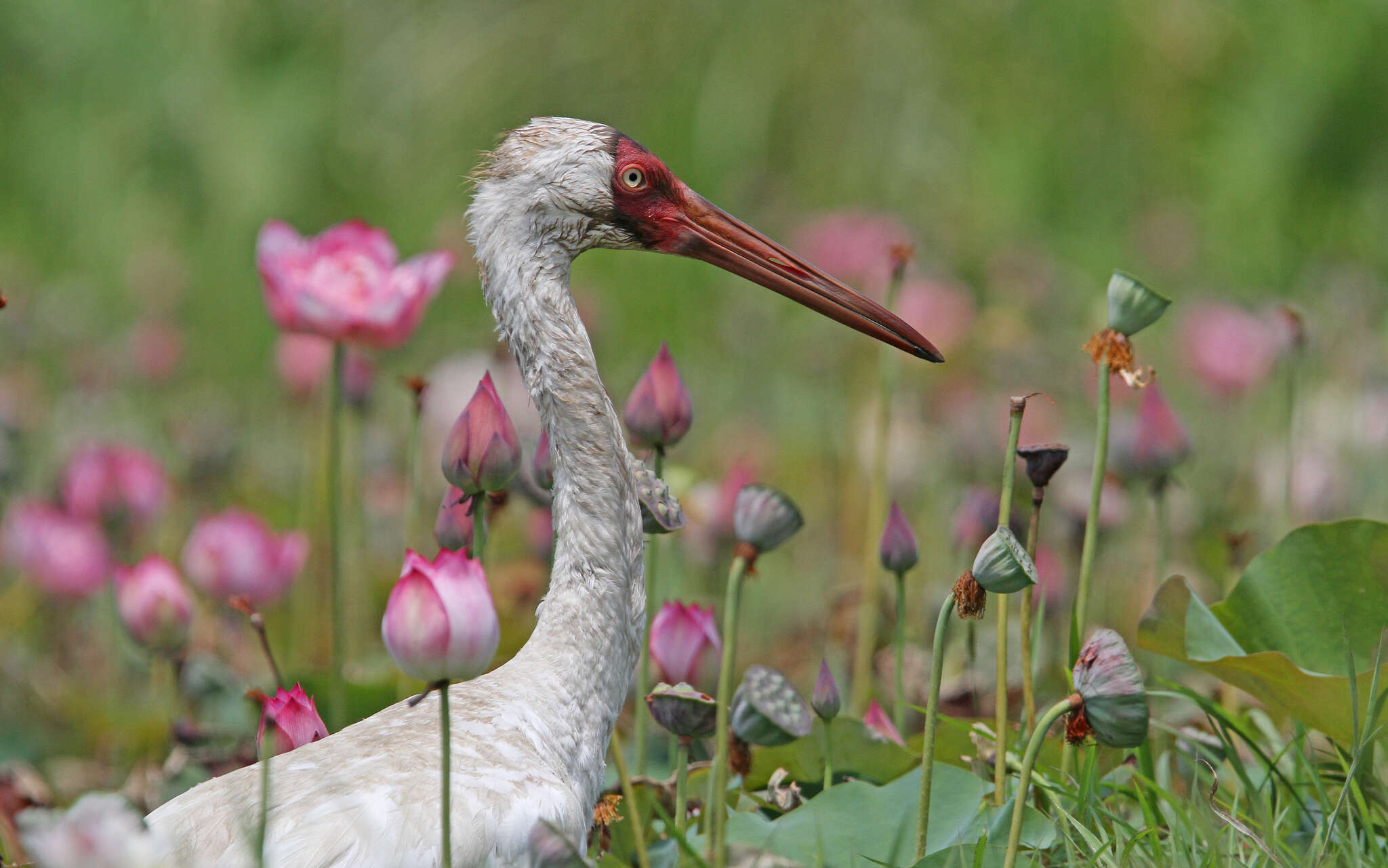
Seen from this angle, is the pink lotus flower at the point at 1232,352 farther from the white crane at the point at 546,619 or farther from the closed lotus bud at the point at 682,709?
the closed lotus bud at the point at 682,709

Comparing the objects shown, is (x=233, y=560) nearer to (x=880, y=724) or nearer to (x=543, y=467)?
(x=543, y=467)

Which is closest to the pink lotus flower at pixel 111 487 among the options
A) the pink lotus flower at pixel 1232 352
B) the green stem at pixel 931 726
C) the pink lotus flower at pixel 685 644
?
the pink lotus flower at pixel 685 644

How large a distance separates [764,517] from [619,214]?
50 centimetres

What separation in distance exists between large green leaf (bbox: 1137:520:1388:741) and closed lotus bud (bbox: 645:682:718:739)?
0.66m

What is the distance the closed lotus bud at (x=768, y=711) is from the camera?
1927 millimetres

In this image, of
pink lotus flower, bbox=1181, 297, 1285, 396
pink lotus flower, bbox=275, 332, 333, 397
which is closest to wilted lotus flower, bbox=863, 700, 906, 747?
pink lotus flower, bbox=1181, 297, 1285, 396

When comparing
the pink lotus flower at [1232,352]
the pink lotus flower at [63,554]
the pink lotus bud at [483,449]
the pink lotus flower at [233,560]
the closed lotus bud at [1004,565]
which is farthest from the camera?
the pink lotus flower at [1232,352]

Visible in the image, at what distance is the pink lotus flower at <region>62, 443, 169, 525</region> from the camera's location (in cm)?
316

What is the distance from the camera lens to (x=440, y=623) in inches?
53.3

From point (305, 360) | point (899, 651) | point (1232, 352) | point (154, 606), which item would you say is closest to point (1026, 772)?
point (899, 651)

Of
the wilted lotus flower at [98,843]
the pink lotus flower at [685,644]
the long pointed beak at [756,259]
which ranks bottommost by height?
the wilted lotus flower at [98,843]

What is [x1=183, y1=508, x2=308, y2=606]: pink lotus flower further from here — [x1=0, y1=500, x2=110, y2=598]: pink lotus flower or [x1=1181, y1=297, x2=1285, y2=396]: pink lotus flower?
[x1=1181, y1=297, x2=1285, y2=396]: pink lotus flower

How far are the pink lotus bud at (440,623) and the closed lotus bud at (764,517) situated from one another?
1.90 feet

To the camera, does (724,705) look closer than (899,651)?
Yes
